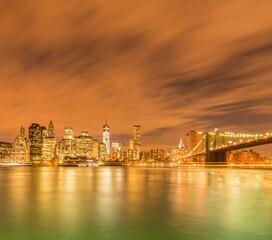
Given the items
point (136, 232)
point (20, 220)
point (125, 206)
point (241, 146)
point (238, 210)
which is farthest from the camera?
point (241, 146)

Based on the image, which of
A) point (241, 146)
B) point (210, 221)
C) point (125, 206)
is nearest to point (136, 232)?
point (210, 221)

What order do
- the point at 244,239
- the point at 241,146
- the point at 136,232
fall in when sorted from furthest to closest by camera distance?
the point at 241,146, the point at 136,232, the point at 244,239

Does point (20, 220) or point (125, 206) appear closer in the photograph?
point (20, 220)

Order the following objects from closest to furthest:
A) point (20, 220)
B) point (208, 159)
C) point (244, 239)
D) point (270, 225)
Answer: point (244, 239)
point (270, 225)
point (20, 220)
point (208, 159)

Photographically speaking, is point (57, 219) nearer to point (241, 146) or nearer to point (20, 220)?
point (20, 220)

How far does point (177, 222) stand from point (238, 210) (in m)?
4.25

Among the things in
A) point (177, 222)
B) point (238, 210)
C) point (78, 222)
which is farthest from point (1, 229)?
point (238, 210)

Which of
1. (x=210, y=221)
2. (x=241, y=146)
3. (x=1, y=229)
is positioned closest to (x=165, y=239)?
(x=210, y=221)

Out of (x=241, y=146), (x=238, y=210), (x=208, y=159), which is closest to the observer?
(x=238, y=210)

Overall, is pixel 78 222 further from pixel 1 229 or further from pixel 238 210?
pixel 238 210

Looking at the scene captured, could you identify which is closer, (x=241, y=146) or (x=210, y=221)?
(x=210, y=221)

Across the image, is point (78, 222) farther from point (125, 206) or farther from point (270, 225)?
point (270, 225)

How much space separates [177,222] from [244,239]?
2878 millimetres

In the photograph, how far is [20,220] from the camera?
10719 millimetres
